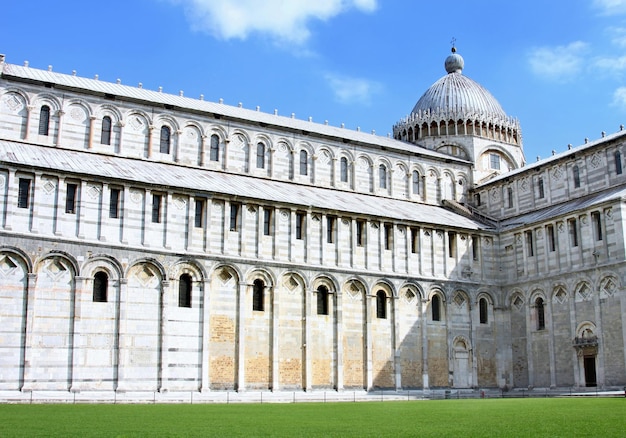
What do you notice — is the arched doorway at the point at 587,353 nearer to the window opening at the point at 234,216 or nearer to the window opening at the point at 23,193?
the window opening at the point at 234,216

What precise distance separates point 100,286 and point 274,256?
1013 centimetres

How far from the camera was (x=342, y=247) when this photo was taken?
46.5 meters

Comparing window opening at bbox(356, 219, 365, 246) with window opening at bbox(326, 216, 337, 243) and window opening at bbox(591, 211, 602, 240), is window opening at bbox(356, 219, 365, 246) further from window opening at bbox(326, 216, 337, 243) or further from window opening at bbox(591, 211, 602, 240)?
window opening at bbox(591, 211, 602, 240)

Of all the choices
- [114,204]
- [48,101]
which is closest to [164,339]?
[114,204]

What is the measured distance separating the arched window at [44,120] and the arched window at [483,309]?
2936 centimetres

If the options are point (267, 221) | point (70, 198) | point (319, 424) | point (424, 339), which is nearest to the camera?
point (319, 424)

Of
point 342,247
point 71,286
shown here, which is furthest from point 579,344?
point 71,286

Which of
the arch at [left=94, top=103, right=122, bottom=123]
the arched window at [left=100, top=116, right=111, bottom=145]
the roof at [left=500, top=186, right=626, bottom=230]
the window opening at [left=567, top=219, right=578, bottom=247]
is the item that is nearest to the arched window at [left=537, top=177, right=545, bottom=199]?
the roof at [left=500, top=186, right=626, bottom=230]

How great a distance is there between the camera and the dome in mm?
63531

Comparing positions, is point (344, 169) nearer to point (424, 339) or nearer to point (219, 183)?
point (219, 183)

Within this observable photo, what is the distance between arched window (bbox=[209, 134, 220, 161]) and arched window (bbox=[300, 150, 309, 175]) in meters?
6.23

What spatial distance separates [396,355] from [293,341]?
7.19 meters

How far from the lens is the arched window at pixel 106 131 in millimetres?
46156

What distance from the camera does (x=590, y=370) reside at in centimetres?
4453
